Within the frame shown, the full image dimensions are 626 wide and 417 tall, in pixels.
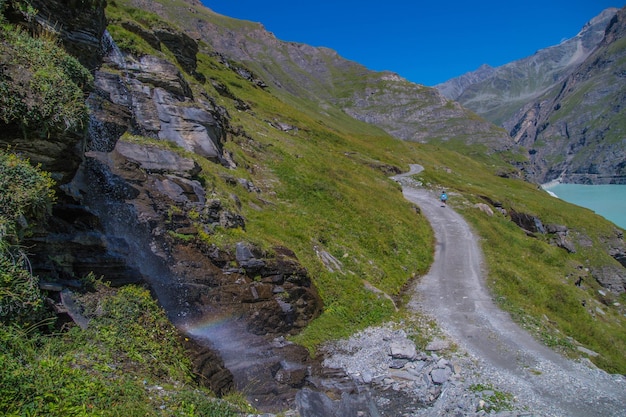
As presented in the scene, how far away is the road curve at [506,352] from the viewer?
12.7 metres

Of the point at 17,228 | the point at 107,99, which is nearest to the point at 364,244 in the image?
the point at 107,99

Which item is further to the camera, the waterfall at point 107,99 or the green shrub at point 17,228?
the waterfall at point 107,99

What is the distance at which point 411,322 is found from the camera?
58.8ft

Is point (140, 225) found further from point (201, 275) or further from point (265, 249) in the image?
point (265, 249)

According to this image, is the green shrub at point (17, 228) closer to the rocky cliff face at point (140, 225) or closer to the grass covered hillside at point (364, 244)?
the rocky cliff face at point (140, 225)

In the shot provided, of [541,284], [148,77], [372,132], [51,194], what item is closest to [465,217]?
[541,284]

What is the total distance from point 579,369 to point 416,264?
12401 mm

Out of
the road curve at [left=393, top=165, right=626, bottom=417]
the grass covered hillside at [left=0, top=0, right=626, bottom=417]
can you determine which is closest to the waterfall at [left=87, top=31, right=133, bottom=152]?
the grass covered hillside at [left=0, top=0, right=626, bottom=417]

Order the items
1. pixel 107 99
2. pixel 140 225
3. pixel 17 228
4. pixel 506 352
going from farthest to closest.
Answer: pixel 107 99 → pixel 506 352 → pixel 140 225 → pixel 17 228

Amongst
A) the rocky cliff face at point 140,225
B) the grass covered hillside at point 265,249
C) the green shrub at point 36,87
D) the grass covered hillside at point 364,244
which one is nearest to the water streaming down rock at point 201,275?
the rocky cliff face at point 140,225

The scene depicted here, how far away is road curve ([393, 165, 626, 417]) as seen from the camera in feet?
41.8

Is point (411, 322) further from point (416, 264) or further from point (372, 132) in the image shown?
point (372, 132)

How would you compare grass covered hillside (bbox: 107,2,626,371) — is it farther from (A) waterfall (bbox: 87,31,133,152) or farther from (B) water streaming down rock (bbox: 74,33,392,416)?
(A) waterfall (bbox: 87,31,133,152)

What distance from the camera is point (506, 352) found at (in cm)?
1587
